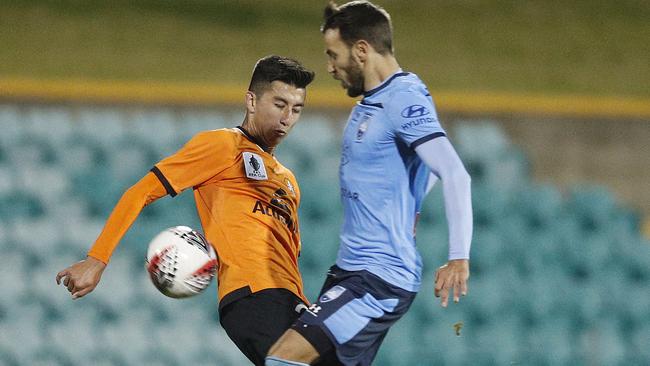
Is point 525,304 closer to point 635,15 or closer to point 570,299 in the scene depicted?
point 570,299

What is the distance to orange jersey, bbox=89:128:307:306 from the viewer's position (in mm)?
3490

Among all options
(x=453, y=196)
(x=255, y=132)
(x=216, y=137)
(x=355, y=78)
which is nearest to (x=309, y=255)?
(x=255, y=132)

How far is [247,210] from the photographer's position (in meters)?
3.58

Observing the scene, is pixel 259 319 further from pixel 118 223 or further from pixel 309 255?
pixel 309 255

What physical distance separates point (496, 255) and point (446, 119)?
38.0 inches

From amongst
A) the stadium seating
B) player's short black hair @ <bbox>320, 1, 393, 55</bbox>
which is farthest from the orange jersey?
the stadium seating

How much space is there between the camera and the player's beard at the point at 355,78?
137 inches

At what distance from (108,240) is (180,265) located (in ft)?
0.82

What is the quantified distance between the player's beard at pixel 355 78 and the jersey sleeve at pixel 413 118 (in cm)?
17

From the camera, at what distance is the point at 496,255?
6.89 m

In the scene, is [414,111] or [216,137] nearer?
[414,111]

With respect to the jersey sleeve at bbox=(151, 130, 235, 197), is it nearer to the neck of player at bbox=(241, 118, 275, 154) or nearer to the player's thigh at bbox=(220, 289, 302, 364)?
the neck of player at bbox=(241, 118, 275, 154)

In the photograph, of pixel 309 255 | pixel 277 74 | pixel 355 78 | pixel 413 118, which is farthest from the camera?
pixel 309 255

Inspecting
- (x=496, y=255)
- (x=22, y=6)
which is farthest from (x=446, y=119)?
(x=22, y=6)
